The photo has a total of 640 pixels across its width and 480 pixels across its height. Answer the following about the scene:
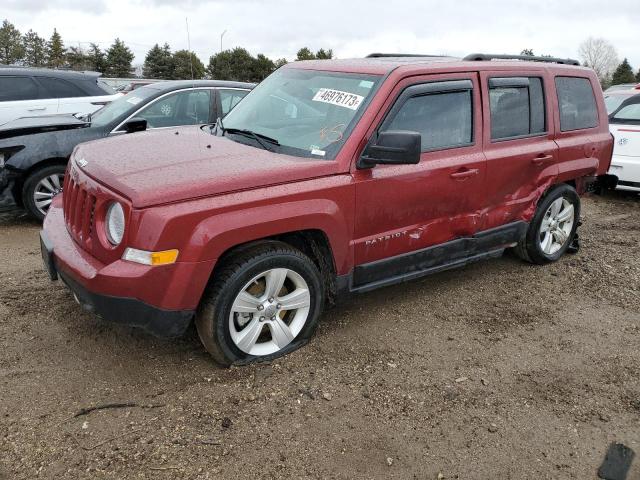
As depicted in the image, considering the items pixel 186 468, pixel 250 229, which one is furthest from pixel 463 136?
pixel 186 468

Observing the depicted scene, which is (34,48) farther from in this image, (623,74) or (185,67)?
(623,74)

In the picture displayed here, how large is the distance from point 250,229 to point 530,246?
3051 millimetres

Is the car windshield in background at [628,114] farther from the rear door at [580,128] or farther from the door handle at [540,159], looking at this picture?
the door handle at [540,159]

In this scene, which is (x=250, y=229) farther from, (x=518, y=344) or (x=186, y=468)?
(x=518, y=344)

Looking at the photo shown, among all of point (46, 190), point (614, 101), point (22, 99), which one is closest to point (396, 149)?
point (46, 190)

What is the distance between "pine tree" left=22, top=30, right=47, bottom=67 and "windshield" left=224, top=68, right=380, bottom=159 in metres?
42.8

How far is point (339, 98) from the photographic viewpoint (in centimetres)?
373

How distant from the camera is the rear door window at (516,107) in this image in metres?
4.26

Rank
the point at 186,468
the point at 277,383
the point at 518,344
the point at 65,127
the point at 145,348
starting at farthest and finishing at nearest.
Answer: the point at 65,127, the point at 518,344, the point at 145,348, the point at 277,383, the point at 186,468

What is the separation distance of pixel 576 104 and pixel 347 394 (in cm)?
349

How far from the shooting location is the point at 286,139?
3.66 m

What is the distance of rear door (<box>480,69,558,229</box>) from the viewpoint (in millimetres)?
4223

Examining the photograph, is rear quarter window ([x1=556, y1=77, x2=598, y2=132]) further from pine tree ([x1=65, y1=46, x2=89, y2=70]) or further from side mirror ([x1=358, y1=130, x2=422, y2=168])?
pine tree ([x1=65, y1=46, x2=89, y2=70])

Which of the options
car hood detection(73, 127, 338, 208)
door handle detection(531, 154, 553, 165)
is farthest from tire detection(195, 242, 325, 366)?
door handle detection(531, 154, 553, 165)
